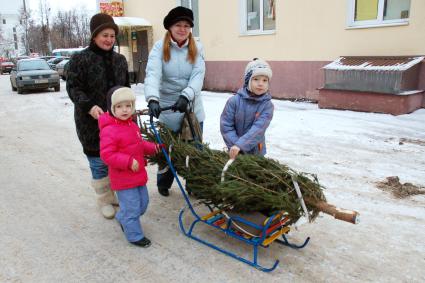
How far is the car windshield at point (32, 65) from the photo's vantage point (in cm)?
1700

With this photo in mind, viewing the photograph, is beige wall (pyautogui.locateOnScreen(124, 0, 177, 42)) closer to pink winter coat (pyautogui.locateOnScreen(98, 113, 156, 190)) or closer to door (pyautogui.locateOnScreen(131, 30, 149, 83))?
door (pyautogui.locateOnScreen(131, 30, 149, 83))

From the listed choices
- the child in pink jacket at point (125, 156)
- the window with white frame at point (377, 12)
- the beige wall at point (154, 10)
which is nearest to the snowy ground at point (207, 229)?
the child in pink jacket at point (125, 156)

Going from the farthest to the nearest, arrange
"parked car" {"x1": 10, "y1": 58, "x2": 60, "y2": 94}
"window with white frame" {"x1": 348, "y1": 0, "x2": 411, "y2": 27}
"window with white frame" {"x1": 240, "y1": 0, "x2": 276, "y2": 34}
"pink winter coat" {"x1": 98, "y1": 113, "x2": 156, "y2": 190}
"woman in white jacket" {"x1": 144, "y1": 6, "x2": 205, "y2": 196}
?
"parked car" {"x1": 10, "y1": 58, "x2": 60, "y2": 94}
"window with white frame" {"x1": 240, "y1": 0, "x2": 276, "y2": 34}
"window with white frame" {"x1": 348, "y1": 0, "x2": 411, "y2": 27}
"woman in white jacket" {"x1": 144, "y1": 6, "x2": 205, "y2": 196}
"pink winter coat" {"x1": 98, "y1": 113, "x2": 156, "y2": 190}

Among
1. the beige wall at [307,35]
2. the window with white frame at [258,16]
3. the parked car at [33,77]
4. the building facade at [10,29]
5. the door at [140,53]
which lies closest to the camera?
the beige wall at [307,35]

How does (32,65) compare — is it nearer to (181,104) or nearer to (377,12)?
(377,12)

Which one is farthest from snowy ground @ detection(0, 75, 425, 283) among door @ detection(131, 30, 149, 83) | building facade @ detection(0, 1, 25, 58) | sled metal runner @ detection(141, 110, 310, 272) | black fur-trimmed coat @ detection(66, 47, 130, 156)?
building facade @ detection(0, 1, 25, 58)

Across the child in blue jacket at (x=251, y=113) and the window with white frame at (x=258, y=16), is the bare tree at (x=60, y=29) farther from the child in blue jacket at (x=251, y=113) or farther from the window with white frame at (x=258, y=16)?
the child in blue jacket at (x=251, y=113)

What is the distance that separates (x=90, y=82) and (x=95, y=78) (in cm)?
6

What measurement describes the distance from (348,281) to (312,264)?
0.97 feet

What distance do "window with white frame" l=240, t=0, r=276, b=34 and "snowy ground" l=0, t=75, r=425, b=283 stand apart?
562 centimetres

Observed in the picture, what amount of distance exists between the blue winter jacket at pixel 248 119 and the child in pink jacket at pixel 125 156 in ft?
2.31

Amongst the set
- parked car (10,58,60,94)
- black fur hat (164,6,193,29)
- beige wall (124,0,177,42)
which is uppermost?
beige wall (124,0,177,42)

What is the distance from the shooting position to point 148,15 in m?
15.9

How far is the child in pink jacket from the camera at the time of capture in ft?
10.1
